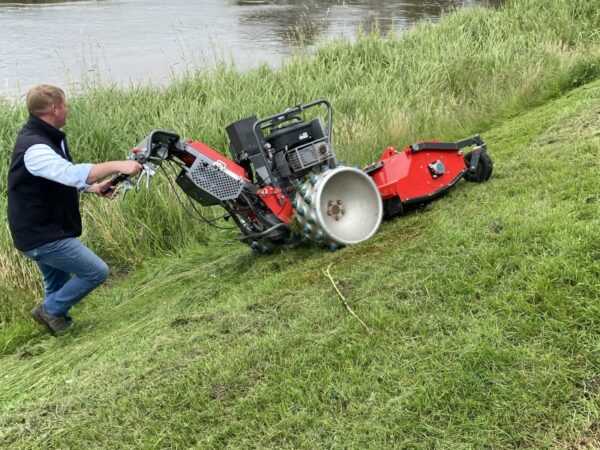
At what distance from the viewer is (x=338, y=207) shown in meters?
4.27

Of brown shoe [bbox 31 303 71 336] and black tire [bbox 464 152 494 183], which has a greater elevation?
black tire [bbox 464 152 494 183]

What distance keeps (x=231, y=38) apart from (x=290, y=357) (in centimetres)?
1364

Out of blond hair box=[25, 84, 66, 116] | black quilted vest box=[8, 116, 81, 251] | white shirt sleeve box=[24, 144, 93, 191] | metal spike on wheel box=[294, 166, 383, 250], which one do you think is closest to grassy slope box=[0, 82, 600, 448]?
metal spike on wheel box=[294, 166, 383, 250]

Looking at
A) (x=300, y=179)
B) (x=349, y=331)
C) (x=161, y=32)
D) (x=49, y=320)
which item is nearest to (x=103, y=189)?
(x=49, y=320)

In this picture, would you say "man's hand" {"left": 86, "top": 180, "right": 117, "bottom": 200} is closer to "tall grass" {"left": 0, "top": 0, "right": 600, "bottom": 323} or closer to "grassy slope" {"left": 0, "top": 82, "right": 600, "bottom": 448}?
"grassy slope" {"left": 0, "top": 82, "right": 600, "bottom": 448}

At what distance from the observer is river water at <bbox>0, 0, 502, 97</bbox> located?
1199 centimetres

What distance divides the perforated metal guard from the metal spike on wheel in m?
0.43

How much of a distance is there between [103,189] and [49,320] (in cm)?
116

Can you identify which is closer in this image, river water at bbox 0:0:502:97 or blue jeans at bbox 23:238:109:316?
blue jeans at bbox 23:238:109:316

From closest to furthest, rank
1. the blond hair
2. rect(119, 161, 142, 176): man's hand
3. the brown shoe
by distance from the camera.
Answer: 1. rect(119, 161, 142, 176): man's hand
2. the blond hair
3. the brown shoe

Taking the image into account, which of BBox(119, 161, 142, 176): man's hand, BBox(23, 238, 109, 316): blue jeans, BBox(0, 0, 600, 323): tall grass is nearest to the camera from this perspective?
BBox(119, 161, 142, 176): man's hand

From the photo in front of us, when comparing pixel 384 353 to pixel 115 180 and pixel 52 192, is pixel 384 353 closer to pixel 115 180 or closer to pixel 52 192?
pixel 115 180

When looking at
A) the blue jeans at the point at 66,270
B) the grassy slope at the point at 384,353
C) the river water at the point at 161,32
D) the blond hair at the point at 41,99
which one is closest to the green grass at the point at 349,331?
the grassy slope at the point at 384,353

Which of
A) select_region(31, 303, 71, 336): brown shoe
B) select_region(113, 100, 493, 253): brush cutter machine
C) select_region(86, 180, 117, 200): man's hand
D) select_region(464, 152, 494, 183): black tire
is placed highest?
select_region(86, 180, 117, 200): man's hand
